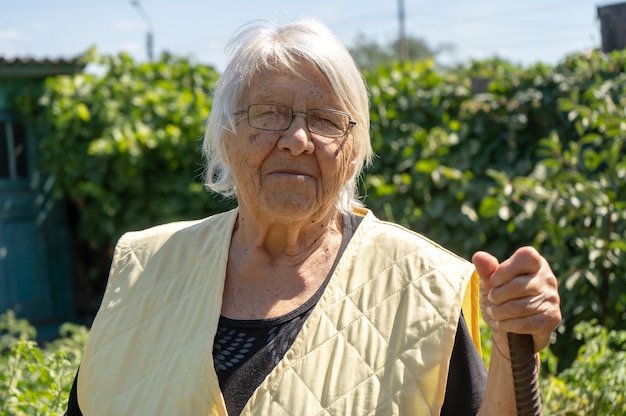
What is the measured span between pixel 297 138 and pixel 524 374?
0.76 m

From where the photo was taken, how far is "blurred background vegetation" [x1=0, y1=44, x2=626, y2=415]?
3.08m

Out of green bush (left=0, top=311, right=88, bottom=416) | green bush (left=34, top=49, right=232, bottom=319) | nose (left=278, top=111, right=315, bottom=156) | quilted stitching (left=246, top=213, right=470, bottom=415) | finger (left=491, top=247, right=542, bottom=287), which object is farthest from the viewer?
green bush (left=34, top=49, right=232, bottom=319)

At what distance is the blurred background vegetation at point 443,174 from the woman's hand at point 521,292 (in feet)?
4.43

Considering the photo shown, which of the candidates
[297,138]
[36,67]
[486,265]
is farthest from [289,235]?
[36,67]

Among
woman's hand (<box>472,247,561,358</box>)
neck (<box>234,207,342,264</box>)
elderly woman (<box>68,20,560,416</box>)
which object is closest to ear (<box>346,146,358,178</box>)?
elderly woman (<box>68,20,560,416</box>)

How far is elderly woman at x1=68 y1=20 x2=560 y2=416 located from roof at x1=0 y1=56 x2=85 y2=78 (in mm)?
5587

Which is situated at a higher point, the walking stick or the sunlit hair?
the sunlit hair

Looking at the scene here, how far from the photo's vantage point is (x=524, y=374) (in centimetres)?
155

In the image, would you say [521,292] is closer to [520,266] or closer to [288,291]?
[520,266]

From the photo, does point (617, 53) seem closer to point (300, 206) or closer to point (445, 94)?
point (445, 94)

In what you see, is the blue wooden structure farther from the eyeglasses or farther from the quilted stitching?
the quilted stitching

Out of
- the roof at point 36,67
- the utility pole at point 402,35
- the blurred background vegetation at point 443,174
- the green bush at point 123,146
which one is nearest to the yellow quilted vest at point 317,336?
the blurred background vegetation at point 443,174

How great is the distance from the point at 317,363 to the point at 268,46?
77 cm

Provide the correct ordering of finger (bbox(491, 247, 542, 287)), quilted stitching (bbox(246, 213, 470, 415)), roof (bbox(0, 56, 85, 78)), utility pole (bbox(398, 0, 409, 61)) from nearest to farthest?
finger (bbox(491, 247, 542, 287)) < quilted stitching (bbox(246, 213, 470, 415)) < roof (bbox(0, 56, 85, 78)) < utility pole (bbox(398, 0, 409, 61))
